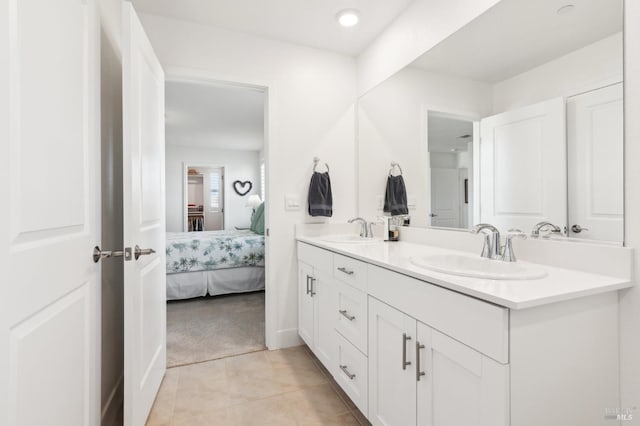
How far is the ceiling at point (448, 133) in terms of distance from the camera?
165 cm

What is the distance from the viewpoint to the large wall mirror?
3.55 feet

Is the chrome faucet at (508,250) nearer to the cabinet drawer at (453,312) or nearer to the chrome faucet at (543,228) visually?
the chrome faucet at (543,228)

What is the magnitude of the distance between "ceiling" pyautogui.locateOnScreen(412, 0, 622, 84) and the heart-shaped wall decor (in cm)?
573

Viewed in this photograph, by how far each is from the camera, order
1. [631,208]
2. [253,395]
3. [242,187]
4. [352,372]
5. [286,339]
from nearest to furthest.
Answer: [631,208] → [352,372] → [253,395] → [286,339] → [242,187]

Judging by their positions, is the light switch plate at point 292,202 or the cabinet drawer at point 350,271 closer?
the cabinet drawer at point 350,271

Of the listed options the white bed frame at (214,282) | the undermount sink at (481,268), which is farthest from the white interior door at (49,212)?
the white bed frame at (214,282)

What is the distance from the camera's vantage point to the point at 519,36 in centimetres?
136

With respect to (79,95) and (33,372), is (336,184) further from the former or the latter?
(33,372)

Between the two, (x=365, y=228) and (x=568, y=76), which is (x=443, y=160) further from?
(x=365, y=228)

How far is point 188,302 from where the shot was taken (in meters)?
3.43

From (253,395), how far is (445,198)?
5.11ft

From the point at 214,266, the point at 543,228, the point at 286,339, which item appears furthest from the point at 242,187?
the point at 543,228

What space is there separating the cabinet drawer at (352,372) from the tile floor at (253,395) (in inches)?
5.8

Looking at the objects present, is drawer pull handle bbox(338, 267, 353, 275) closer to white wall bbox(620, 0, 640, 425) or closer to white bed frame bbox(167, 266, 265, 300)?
white wall bbox(620, 0, 640, 425)
